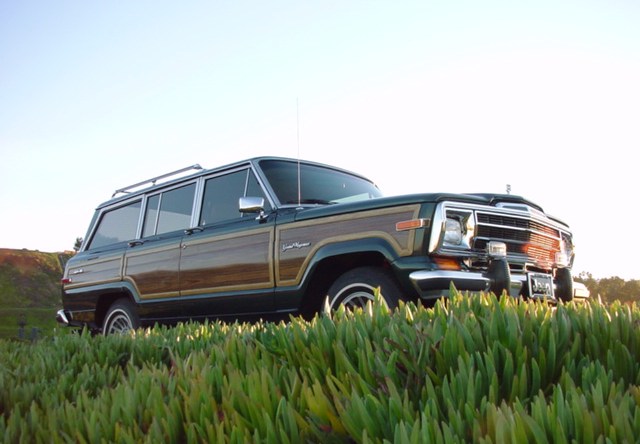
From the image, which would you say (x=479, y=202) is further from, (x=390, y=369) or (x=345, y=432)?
(x=345, y=432)

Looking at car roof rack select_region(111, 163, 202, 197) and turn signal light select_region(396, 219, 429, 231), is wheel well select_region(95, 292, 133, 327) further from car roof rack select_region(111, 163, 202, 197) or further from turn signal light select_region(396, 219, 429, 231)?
turn signal light select_region(396, 219, 429, 231)

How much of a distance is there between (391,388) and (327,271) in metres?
3.55

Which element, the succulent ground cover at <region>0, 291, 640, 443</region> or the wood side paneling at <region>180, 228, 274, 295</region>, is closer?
the succulent ground cover at <region>0, 291, 640, 443</region>

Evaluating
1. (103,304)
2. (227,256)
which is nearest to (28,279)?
(103,304)

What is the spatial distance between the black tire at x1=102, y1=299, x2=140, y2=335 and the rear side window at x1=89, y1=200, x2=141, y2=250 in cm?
88

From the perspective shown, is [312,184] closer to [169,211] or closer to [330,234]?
[330,234]

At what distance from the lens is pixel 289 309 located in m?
5.29

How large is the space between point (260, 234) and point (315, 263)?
2.74 ft

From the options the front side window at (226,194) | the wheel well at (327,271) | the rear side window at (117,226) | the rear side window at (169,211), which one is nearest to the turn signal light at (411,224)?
the wheel well at (327,271)

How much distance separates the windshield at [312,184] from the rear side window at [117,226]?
8.39 feet

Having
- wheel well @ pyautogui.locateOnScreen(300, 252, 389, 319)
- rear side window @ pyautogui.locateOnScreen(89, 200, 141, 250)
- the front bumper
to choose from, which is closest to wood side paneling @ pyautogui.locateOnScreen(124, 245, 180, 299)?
rear side window @ pyautogui.locateOnScreen(89, 200, 141, 250)

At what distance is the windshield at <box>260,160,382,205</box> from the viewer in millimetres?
5904

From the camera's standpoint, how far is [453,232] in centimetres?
468

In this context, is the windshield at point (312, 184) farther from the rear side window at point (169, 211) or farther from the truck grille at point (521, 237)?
the truck grille at point (521, 237)
